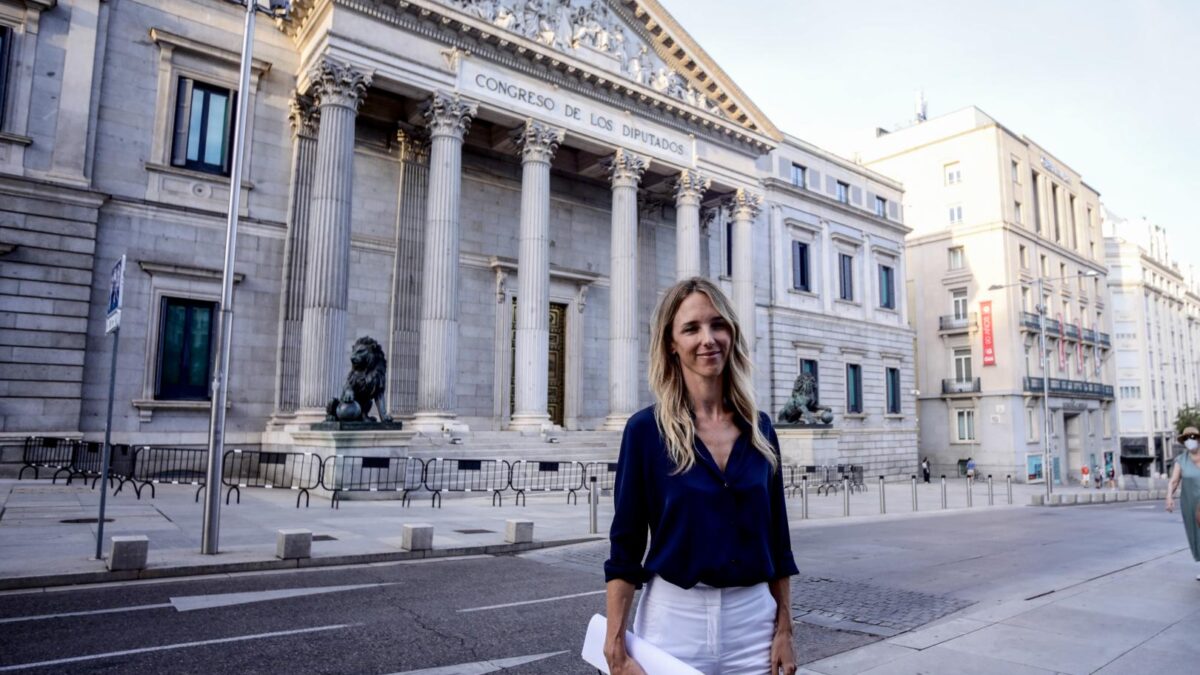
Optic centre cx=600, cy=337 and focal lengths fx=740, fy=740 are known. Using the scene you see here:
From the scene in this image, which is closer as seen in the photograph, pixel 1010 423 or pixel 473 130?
pixel 473 130

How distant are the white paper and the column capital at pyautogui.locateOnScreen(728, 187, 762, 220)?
31157mm

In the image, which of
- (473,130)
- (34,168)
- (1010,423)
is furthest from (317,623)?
(1010,423)

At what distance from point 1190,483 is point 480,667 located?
870 cm

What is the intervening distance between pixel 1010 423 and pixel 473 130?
37.3 metres

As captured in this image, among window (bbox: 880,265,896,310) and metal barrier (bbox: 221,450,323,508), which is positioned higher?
window (bbox: 880,265,896,310)

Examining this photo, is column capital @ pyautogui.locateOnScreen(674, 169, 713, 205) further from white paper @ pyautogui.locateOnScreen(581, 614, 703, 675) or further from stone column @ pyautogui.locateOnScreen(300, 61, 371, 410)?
white paper @ pyautogui.locateOnScreen(581, 614, 703, 675)

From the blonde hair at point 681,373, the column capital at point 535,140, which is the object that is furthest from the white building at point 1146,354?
the blonde hair at point 681,373

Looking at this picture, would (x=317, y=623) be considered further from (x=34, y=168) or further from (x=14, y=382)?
(x=34, y=168)

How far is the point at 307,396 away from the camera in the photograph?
67.6ft

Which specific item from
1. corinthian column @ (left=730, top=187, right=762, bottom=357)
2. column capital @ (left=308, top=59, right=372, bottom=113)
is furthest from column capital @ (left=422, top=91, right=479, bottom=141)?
corinthian column @ (left=730, top=187, right=762, bottom=357)

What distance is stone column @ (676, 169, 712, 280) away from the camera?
29828 mm

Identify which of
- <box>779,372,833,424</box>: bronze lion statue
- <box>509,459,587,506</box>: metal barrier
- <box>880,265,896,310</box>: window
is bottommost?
<box>509,459,587,506</box>: metal barrier

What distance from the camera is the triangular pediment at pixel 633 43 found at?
2588 cm

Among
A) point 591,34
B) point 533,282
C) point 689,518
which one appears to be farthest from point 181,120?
point 689,518
